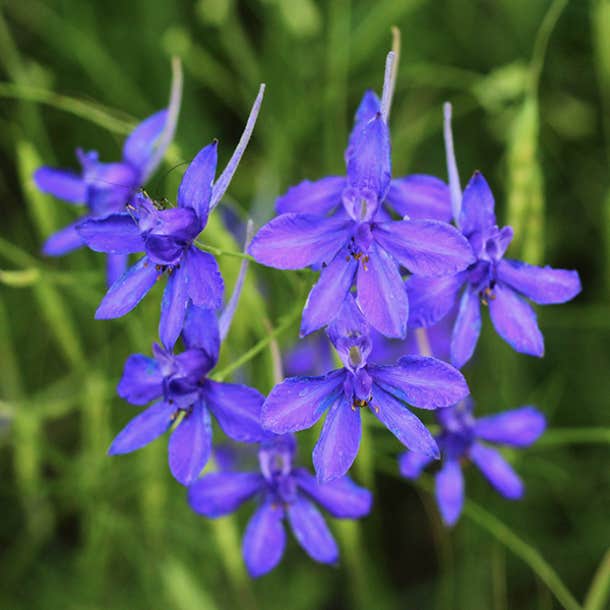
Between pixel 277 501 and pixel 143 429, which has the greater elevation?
pixel 143 429

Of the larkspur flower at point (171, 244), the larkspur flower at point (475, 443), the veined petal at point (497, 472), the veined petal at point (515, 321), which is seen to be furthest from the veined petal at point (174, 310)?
the veined petal at point (497, 472)

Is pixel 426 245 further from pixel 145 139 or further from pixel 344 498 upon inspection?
pixel 145 139

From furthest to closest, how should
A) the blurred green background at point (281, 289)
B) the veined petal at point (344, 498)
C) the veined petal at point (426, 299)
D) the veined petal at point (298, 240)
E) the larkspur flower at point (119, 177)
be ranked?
the blurred green background at point (281, 289)
the larkspur flower at point (119, 177)
the veined petal at point (344, 498)
the veined petal at point (426, 299)
the veined petal at point (298, 240)

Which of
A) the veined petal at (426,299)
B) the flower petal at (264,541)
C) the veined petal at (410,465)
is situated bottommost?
the flower petal at (264,541)

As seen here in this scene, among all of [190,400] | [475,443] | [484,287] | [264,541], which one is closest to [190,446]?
[190,400]

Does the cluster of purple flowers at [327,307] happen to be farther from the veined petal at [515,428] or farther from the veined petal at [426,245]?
the veined petal at [515,428]

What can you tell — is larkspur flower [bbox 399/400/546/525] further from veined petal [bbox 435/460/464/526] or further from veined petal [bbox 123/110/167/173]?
veined petal [bbox 123/110/167/173]

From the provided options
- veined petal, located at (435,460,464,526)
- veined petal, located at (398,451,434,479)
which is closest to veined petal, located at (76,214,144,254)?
veined petal, located at (398,451,434,479)
